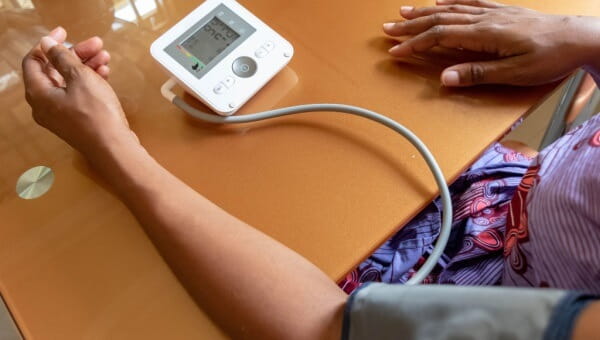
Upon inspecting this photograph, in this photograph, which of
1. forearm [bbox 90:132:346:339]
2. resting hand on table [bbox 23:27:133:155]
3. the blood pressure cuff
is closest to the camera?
the blood pressure cuff

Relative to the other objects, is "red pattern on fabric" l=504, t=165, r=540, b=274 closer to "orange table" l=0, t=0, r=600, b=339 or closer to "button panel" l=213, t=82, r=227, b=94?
"orange table" l=0, t=0, r=600, b=339

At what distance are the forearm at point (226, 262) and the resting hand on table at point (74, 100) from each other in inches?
1.1

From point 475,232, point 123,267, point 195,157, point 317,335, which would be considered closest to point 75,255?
point 123,267

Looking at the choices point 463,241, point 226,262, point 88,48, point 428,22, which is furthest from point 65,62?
point 463,241

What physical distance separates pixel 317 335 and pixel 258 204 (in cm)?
16

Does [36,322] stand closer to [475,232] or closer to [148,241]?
[148,241]

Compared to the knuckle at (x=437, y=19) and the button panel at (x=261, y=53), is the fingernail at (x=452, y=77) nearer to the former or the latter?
the knuckle at (x=437, y=19)

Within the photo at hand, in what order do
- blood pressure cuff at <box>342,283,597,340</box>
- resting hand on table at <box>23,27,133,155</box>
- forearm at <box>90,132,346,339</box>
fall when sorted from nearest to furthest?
blood pressure cuff at <box>342,283,597,340</box>, forearm at <box>90,132,346,339</box>, resting hand on table at <box>23,27,133,155</box>

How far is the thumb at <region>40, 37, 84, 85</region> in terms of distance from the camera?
55cm

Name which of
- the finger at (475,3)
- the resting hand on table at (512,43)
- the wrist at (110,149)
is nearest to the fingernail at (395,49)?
the resting hand on table at (512,43)

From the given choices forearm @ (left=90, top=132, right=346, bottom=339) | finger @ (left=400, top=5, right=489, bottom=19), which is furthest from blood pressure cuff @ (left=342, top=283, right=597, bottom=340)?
finger @ (left=400, top=5, right=489, bottom=19)

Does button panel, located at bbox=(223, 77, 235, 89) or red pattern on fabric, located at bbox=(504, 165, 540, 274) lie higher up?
button panel, located at bbox=(223, 77, 235, 89)

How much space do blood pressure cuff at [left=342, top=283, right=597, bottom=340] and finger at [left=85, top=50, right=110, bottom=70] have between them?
410 millimetres

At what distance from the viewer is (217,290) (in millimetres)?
456
